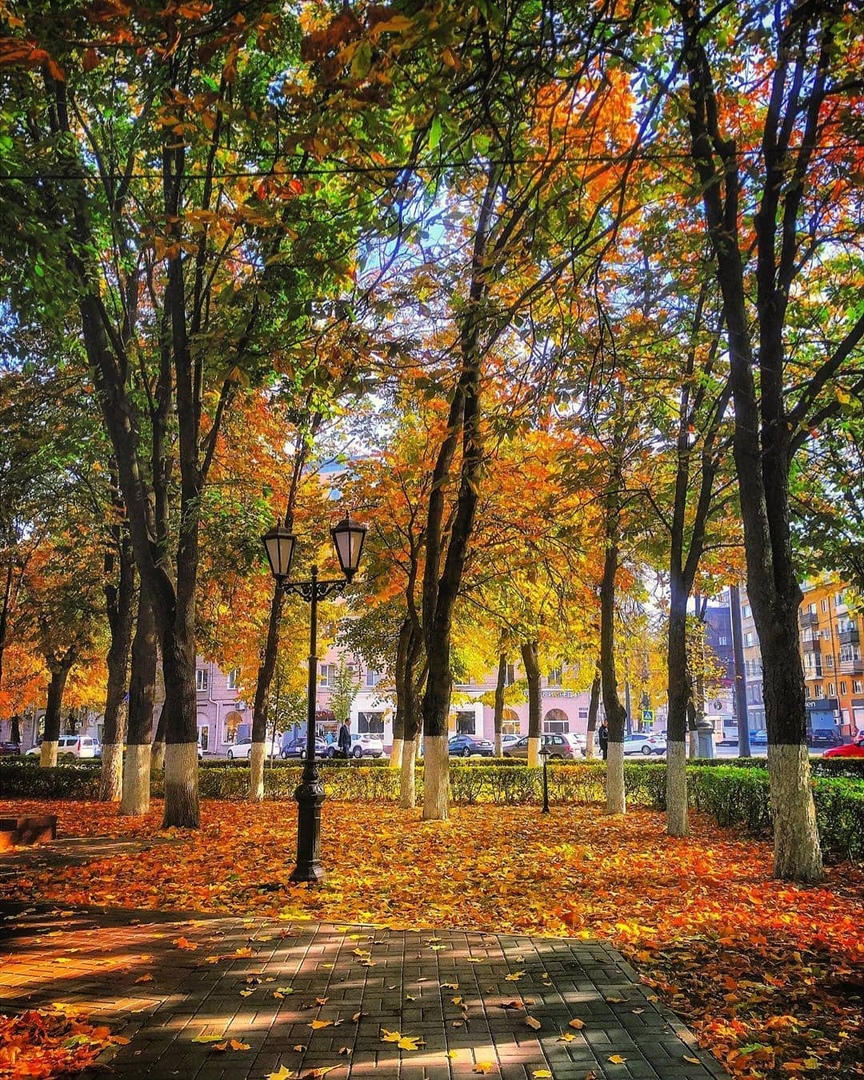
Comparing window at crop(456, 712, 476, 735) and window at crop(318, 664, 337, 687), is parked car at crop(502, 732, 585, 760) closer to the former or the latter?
window at crop(456, 712, 476, 735)

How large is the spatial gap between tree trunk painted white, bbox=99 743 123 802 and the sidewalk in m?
12.2

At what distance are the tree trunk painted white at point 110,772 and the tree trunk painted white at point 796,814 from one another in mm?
14557

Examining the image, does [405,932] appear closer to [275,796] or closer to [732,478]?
[732,478]

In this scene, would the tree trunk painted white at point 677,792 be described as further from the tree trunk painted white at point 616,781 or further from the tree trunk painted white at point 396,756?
the tree trunk painted white at point 396,756

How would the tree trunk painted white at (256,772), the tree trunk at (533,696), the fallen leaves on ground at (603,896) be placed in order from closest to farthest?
the fallen leaves on ground at (603,896) → the tree trunk painted white at (256,772) → the tree trunk at (533,696)

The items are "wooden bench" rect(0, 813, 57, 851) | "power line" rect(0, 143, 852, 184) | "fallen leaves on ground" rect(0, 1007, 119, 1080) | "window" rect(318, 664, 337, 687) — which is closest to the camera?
"fallen leaves on ground" rect(0, 1007, 119, 1080)

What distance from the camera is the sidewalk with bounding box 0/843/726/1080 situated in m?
3.89

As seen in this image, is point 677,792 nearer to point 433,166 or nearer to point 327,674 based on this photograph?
point 433,166

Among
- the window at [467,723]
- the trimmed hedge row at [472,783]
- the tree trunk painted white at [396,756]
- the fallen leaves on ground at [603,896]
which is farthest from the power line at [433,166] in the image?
the window at [467,723]

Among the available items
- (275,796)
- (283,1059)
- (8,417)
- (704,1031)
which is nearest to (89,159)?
(8,417)

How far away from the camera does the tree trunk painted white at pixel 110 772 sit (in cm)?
1808

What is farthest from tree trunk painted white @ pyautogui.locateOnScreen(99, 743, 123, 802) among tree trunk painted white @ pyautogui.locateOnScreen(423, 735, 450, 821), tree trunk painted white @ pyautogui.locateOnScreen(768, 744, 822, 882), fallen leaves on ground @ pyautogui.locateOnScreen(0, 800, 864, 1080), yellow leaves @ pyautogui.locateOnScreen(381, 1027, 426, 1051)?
yellow leaves @ pyautogui.locateOnScreen(381, 1027, 426, 1051)

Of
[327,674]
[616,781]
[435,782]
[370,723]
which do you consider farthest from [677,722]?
[370,723]

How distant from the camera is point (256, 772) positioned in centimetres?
1764
